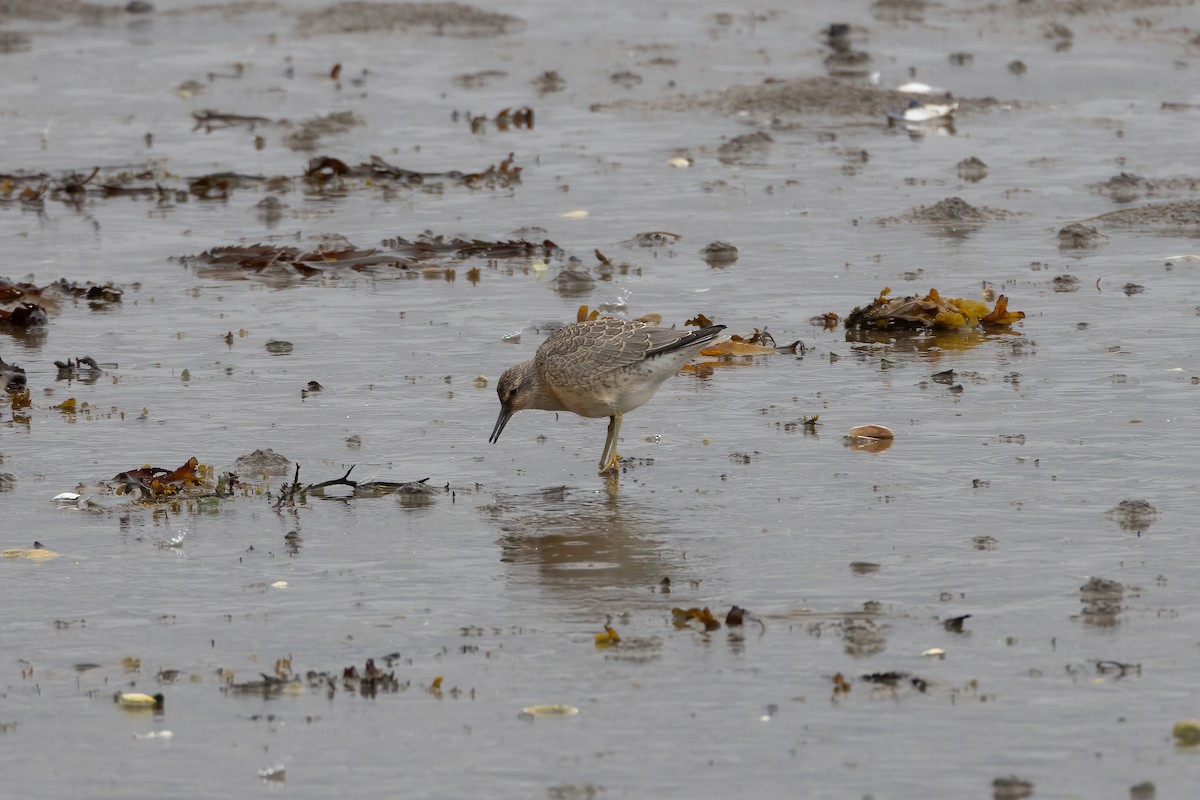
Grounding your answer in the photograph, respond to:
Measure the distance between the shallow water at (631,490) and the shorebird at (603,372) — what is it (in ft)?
1.00

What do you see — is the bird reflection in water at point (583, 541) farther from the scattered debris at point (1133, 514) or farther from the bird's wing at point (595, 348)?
the scattered debris at point (1133, 514)

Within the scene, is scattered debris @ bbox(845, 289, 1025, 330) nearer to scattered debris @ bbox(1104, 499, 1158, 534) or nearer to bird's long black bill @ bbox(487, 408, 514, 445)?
bird's long black bill @ bbox(487, 408, 514, 445)

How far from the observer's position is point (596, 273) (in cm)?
1314

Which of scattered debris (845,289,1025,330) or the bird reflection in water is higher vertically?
scattered debris (845,289,1025,330)

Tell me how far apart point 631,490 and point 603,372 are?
62 centimetres

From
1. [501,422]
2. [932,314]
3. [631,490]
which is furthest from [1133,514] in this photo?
[932,314]

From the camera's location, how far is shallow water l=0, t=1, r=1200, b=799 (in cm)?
601

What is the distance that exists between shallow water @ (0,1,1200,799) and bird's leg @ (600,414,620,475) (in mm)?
169

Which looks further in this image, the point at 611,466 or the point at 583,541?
the point at 611,466

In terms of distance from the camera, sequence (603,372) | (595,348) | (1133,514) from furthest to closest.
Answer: (595,348) → (603,372) → (1133,514)

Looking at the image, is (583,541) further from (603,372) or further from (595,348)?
(595,348)

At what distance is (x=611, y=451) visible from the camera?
9.21m

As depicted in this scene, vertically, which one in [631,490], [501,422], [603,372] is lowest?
[631,490]

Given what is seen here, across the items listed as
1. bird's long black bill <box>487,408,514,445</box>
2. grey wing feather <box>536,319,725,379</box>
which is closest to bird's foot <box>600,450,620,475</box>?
grey wing feather <box>536,319,725,379</box>
